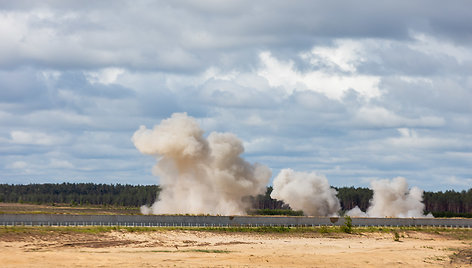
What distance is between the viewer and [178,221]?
85.6 metres

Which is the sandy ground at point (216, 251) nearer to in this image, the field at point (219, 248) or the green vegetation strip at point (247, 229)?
the field at point (219, 248)

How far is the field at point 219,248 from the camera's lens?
174 feet

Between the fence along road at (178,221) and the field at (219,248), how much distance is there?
276cm

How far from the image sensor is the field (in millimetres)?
53156

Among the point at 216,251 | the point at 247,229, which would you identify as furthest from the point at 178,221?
the point at 216,251

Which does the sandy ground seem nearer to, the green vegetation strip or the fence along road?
the green vegetation strip

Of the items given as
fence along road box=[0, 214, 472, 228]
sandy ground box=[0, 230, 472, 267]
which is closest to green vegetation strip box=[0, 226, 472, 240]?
sandy ground box=[0, 230, 472, 267]

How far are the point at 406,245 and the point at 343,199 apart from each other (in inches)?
4040

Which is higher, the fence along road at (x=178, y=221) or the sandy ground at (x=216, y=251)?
the fence along road at (x=178, y=221)

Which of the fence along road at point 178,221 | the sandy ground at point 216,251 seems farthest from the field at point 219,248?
the fence along road at point 178,221

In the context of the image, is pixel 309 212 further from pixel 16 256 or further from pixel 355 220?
pixel 16 256

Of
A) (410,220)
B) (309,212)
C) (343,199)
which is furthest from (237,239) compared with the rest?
(343,199)

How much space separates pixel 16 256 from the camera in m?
52.3

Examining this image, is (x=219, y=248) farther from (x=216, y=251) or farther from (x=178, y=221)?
(x=178, y=221)
